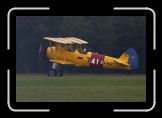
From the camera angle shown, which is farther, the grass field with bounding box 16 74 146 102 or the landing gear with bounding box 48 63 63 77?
the landing gear with bounding box 48 63 63 77

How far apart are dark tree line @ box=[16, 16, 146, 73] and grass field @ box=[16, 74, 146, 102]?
8.2 inches

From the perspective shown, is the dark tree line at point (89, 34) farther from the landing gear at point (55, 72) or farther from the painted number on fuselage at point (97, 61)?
the landing gear at point (55, 72)

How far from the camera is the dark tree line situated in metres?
7.08

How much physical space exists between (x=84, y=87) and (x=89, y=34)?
1124mm

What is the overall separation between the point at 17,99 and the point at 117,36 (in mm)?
2849

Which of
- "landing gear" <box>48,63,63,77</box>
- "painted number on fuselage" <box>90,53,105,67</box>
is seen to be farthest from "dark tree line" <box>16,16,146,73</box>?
"landing gear" <box>48,63,63,77</box>

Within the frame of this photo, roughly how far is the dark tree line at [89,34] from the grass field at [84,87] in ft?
0.69

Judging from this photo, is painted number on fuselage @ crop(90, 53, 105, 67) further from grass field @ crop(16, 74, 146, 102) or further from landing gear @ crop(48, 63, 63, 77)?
landing gear @ crop(48, 63, 63, 77)

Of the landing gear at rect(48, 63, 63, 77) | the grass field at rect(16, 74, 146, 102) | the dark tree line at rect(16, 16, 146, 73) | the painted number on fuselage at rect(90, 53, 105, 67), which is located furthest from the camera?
the landing gear at rect(48, 63, 63, 77)

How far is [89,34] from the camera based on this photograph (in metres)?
10.9
